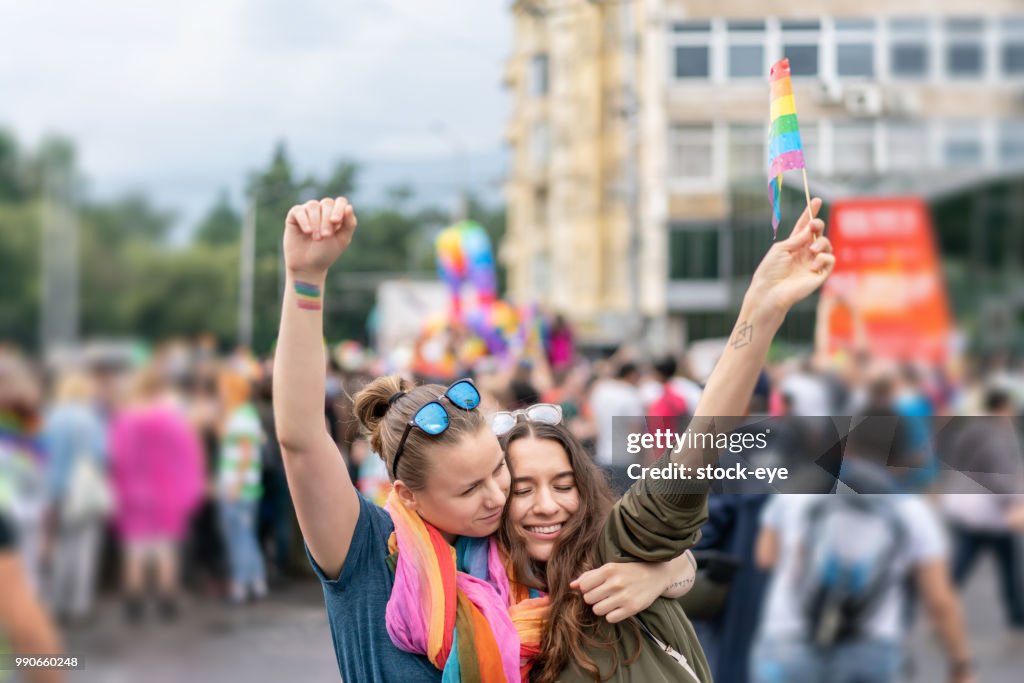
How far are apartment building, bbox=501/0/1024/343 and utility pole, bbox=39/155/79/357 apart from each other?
1562mm

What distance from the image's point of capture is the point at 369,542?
→ 6.43ft

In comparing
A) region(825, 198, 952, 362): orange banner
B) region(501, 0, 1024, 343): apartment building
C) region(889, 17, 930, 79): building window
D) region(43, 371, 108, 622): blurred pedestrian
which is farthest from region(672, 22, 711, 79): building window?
region(43, 371, 108, 622): blurred pedestrian

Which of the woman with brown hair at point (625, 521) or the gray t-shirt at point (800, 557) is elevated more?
the woman with brown hair at point (625, 521)

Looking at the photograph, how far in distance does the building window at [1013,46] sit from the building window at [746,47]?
2.50m

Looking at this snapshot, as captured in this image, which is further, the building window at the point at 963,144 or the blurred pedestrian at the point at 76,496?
the building window at the point at 963,144

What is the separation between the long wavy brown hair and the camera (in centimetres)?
190

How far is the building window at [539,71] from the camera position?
46.1 feet

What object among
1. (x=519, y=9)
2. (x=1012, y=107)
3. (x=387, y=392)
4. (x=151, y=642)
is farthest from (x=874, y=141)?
(x=387, y=392)

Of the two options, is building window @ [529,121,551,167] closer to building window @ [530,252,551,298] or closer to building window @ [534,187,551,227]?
building window @ [534,187,551,227]

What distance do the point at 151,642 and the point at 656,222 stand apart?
23.8 metres

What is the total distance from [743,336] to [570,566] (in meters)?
0.44

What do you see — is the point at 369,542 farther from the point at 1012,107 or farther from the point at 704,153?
the point at 704,153

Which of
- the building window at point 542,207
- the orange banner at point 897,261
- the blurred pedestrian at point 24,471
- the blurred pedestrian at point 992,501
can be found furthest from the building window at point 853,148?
the building window at point 542,207

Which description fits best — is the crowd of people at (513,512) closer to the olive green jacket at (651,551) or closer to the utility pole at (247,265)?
the olive green jacket at (651,551)
